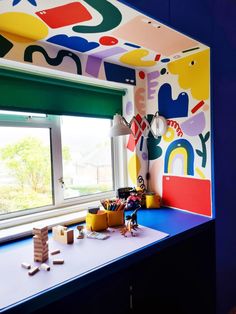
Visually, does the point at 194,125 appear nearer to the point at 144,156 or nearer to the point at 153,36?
the point at 144,156

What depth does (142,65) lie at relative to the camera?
1875mm

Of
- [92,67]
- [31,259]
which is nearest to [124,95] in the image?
[92,67]

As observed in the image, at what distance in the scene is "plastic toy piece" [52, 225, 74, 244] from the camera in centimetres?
125

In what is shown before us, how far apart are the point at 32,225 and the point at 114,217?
514 millimetres

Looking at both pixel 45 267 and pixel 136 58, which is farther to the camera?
pixel 136 58

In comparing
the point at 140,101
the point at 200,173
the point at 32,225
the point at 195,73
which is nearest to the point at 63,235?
the point at 32,225

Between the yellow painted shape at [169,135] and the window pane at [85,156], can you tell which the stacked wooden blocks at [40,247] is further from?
the yellow painted shape at [169,135]

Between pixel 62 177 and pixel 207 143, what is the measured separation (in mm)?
1042

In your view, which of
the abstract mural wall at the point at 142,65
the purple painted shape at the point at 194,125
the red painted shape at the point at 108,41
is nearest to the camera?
the abstract mural wall at the point at 142,65

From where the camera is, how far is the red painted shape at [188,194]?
1646mm

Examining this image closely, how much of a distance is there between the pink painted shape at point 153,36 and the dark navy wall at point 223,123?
0.11m

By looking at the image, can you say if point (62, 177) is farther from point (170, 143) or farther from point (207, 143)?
point (207, 143)

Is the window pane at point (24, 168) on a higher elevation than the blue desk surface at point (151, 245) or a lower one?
higher

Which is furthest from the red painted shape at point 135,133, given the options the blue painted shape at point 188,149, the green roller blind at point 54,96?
the blue painted shape at point 188,149
